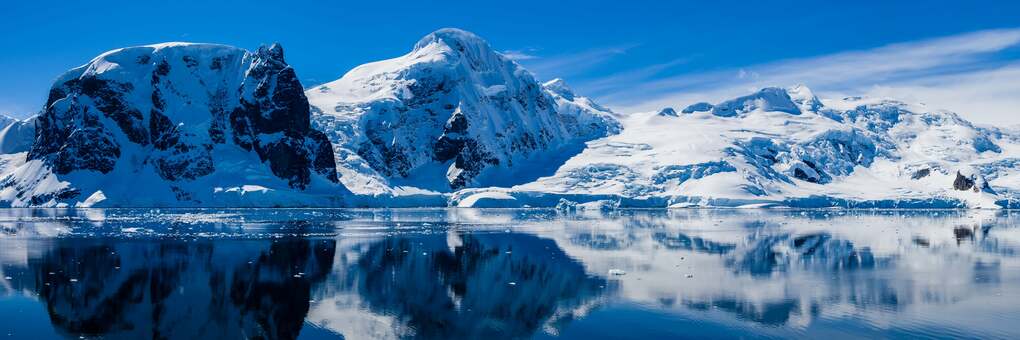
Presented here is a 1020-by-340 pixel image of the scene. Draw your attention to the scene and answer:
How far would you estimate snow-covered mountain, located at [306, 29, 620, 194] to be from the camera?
168 metres

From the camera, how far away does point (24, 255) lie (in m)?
39.9

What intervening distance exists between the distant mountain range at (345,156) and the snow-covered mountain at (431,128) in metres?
0.42

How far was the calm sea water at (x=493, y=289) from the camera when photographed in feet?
75.3

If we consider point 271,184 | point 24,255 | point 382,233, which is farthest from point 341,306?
point 271,184

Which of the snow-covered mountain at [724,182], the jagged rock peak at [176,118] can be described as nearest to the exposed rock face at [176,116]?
the jagged rock peak at [176,118]

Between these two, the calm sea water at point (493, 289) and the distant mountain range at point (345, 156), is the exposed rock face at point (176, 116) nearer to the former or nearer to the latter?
the distant mountain range at point (345, 156)

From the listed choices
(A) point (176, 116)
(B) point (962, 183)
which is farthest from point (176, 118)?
(B) point (962, 183)

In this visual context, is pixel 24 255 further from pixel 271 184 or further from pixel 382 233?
pixel 271 184

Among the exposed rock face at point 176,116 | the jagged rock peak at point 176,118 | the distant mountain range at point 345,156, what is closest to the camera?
the distant mountain range at point 345,156

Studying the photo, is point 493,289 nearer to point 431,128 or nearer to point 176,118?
point 176,118

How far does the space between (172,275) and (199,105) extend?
13338 cm

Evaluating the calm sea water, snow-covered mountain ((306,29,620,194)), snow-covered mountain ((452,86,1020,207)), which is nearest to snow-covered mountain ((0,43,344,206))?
snow-covered mountain ((306,29,620,194))

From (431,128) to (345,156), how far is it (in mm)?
25113

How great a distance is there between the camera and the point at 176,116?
15362 centimetres
